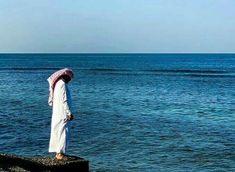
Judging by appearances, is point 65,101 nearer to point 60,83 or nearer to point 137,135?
point 60,83

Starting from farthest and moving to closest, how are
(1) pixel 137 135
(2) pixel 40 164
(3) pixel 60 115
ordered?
(1) pixel 137 135 → (3) pixel 60 115 → (2) pixel 40 164

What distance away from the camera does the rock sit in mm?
9648

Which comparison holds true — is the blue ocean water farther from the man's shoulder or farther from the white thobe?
the man's shoulder

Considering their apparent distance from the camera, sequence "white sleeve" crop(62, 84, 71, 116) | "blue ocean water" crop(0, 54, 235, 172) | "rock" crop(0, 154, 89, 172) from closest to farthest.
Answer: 1. "rock" crop(0, 154, 89, 172)
2. "white sleeve" crop(62, 84, 71, 116)
3. "blue ocean water" crop(0, 54, 235, 172)

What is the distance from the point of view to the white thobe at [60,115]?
401 inches

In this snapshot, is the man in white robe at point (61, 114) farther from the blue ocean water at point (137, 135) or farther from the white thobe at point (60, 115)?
the blue ocean water at point (137, 135)

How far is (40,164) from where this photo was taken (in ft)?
32.6

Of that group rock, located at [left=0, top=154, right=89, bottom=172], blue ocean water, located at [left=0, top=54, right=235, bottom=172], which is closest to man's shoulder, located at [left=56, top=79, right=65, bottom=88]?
rock, located at [left=0, top=154, right=89, bottom=172]

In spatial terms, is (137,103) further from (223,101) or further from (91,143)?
(91,143)

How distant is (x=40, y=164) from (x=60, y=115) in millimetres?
1102

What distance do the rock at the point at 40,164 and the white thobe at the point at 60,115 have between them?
35 centimetres

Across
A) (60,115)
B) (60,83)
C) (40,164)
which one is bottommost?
(40,164)

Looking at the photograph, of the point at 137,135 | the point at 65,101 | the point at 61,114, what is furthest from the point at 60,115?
the point at 137,135

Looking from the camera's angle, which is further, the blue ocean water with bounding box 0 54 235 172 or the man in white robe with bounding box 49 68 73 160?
the blue ocean water with bounding box 0 54 235 172
